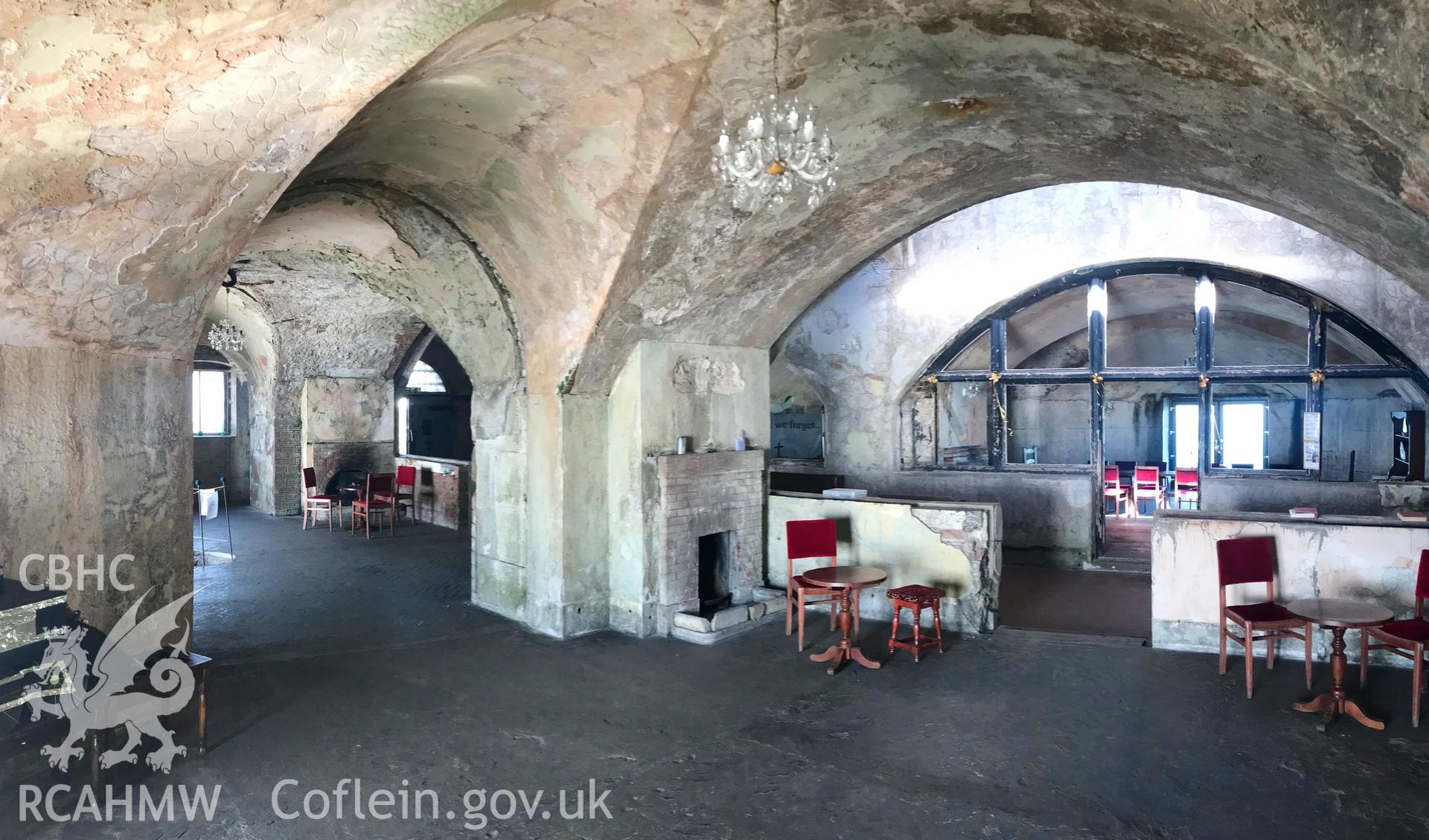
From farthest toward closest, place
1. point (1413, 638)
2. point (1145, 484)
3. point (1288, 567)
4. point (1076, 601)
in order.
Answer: point (1145, 484)
point (1076, 601)
point (1288, 567)
point (1413, 638)

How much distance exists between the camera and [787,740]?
482 cm

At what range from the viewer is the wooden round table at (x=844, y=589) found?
610 centimetres

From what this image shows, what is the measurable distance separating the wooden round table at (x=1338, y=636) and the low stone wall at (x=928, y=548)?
220 cm

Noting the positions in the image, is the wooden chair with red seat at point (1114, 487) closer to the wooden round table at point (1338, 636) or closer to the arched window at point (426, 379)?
the wooden round table at point (1338, 636)

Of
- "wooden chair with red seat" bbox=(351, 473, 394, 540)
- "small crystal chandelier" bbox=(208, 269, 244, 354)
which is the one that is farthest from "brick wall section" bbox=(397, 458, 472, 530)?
"small crystal chandelier" bbox=(208, 269, 244, 354)

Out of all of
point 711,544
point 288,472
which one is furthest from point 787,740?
point 288,472

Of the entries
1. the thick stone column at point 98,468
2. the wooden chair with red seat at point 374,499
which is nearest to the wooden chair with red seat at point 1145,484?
the wooden chair with red seat at point 374,499

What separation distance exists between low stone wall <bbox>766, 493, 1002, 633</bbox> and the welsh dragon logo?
14.2ft

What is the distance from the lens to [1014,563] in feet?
32.9

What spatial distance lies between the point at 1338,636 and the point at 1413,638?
350mm

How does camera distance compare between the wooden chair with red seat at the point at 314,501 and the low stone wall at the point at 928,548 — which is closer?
the low stone wall at the point at 928,548

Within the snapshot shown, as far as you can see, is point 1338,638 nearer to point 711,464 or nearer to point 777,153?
point 777,153

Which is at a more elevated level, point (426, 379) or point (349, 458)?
point (426, 379)

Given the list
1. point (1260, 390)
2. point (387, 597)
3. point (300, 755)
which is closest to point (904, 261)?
point (387, 597)
